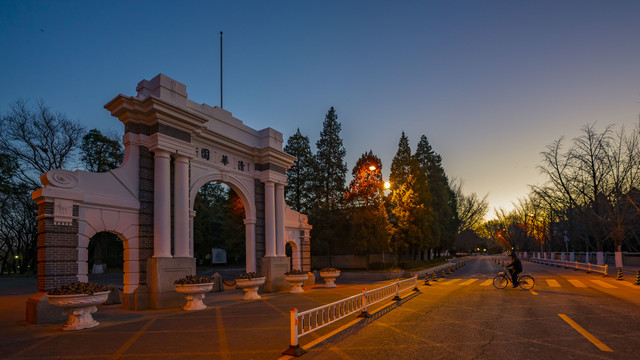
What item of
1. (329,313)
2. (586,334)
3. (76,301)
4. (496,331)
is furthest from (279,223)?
(586,334)

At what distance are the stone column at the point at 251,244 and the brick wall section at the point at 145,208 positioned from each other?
583 cm

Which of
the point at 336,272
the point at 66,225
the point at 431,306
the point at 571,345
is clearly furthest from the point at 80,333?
the point at 336,272

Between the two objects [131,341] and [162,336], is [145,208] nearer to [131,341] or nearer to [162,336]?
[162,336]

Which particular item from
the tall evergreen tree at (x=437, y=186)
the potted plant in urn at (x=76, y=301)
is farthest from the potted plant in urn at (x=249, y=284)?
the tall evergreen tree at (x=437, y=186)

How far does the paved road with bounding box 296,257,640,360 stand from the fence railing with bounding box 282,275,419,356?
14.3 inches

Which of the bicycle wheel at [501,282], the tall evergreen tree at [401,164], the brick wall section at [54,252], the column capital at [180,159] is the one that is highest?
the tall evergreen tree at [401,164]

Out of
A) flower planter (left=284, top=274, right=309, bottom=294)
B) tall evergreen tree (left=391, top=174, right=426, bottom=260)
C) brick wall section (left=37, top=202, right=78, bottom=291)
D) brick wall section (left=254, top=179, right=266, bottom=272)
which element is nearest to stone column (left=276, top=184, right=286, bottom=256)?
brick wall section (left=254, top=179, right=266, bottom=272)

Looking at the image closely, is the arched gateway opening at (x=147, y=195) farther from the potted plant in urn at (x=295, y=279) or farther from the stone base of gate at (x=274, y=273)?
the potted plant in urn at (x=295, y=279)

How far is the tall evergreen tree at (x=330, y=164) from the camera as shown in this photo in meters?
36.6

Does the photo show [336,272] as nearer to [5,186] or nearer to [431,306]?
[431,306]

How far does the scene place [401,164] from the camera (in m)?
36.7

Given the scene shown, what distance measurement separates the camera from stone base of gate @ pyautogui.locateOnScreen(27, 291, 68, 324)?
10164 millimetres

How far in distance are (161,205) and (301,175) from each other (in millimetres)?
24191

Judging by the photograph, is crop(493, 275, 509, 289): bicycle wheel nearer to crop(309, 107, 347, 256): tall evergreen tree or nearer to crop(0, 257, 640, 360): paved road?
crop(0, 257, 640, 360): paved road
